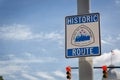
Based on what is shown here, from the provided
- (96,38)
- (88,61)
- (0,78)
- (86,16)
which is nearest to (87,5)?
(86,16)

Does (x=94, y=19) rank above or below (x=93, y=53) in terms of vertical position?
above

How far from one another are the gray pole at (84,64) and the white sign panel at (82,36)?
0.13 meters

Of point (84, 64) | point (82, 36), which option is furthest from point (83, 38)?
point (84, 64)

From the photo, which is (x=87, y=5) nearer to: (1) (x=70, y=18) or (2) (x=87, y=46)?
(1) (x=70, y=18)

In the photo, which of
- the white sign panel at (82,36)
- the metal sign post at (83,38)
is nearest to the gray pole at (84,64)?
the metal sign post at (83,38)

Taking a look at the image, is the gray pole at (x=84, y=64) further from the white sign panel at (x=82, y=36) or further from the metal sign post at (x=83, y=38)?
the white sign panel at (x=82, y=36)

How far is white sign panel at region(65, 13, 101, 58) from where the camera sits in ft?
24.5

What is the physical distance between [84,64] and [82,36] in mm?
683

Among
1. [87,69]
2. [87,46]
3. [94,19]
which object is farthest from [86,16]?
[87,69]

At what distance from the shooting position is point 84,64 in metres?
7.62

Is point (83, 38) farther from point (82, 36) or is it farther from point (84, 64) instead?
point (84, 64)

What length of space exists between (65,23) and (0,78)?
100769 mm

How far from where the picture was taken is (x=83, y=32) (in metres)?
7.59

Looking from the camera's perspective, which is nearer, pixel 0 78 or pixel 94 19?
pixel 94 19
